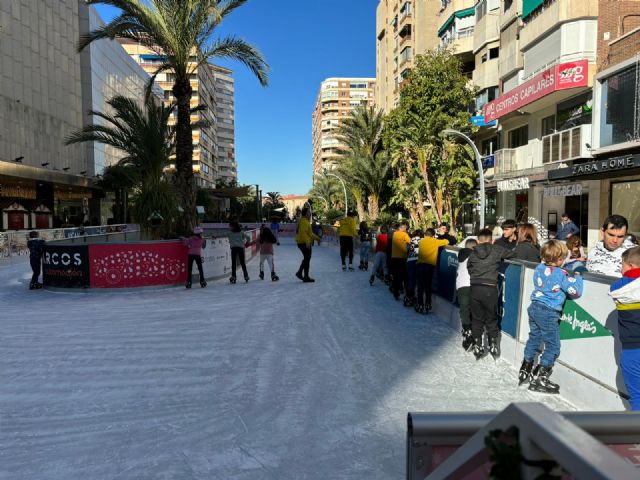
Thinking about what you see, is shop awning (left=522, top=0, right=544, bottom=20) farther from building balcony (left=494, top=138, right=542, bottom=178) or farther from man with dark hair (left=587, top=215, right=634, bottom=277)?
man with dark hair (left=587, top=215, right=634, bottom=277)

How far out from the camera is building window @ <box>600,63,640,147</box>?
1379 cm

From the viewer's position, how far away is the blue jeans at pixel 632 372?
10.7 feet

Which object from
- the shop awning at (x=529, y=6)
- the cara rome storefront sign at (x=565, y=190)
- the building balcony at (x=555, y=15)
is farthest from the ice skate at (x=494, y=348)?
the shop awning at (x=529, y=6)

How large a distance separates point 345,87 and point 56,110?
92372 mm

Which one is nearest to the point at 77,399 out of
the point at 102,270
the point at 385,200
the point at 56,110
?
the point at 102,270

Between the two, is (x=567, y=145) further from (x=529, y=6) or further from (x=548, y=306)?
(x=548, y=306)

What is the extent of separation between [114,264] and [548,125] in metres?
18.2

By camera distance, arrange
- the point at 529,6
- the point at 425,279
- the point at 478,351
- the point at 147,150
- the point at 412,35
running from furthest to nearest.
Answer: the point at 412,35, the point at 529,6, the point at 147,150, the point at 425,279, the point at 478,351

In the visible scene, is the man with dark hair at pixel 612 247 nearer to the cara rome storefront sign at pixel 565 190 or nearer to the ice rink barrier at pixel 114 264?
the ice rink barrier at pixel 114 264

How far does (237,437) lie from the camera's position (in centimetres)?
348

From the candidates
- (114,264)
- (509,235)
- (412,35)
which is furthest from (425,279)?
(412,35)

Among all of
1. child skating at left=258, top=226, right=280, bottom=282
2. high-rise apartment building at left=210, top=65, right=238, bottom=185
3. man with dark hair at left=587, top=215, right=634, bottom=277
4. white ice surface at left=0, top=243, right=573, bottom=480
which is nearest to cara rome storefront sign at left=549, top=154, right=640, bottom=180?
white ice surface at left=0, top=243, right=573, bottom=480

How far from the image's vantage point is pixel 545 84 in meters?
17.3

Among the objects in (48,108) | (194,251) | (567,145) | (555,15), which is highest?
(48,108)
